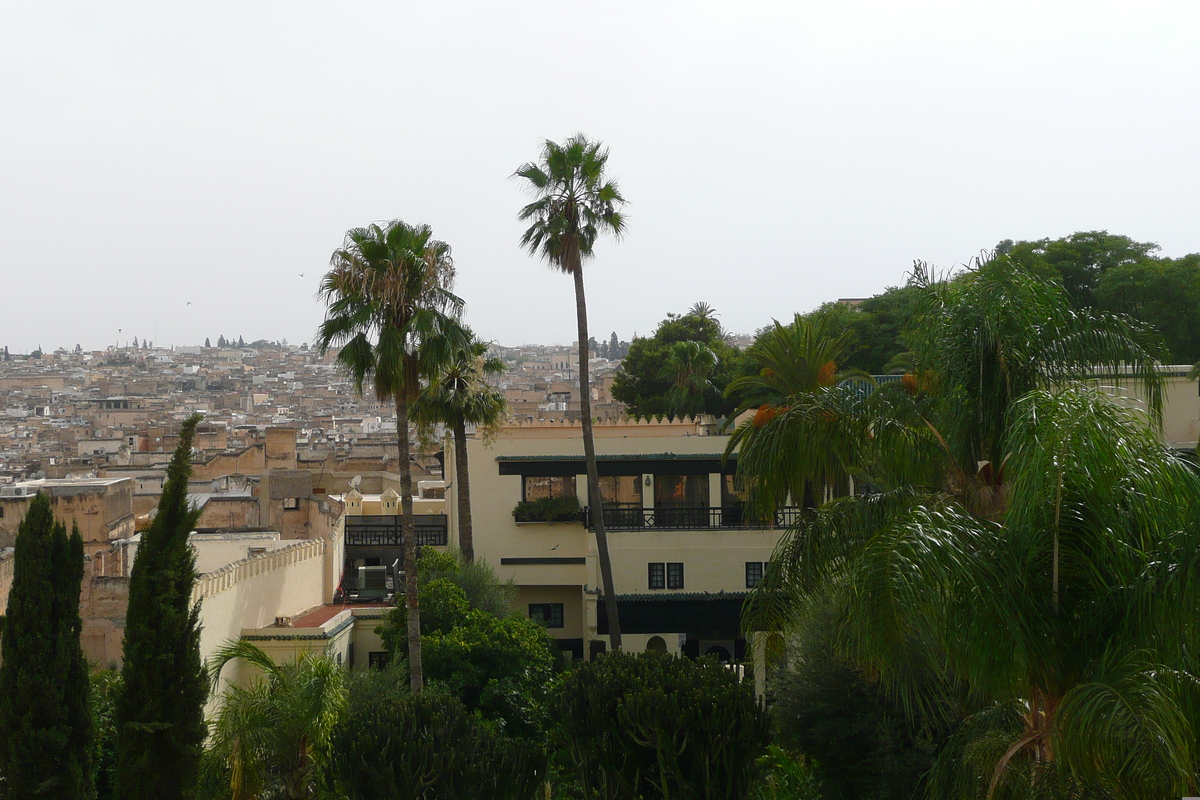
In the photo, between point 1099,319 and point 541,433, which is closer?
point 1099,319

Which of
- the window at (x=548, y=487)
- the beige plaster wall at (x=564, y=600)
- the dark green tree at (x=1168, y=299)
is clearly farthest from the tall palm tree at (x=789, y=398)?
the dark green tree at (x=1168, y=299)

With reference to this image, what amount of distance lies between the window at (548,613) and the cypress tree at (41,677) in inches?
714

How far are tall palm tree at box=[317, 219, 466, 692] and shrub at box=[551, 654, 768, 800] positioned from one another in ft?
24.1

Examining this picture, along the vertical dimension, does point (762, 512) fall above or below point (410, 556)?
above

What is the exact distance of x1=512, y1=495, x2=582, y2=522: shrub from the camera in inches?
1192

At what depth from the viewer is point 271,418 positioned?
16950 centimetres

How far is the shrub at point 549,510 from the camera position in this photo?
30266 mm

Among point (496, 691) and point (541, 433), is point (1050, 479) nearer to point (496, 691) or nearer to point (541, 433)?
point (496, 691)

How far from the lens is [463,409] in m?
27.7

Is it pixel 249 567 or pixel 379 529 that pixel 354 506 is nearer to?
pixel 379 529

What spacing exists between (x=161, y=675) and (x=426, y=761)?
467 centimetres

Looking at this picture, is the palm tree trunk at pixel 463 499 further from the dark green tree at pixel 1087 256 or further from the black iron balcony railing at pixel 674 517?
the dark green tree at pixel 1087 256

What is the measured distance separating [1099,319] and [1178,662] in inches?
165

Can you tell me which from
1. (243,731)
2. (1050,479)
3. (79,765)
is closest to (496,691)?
(243,731)
